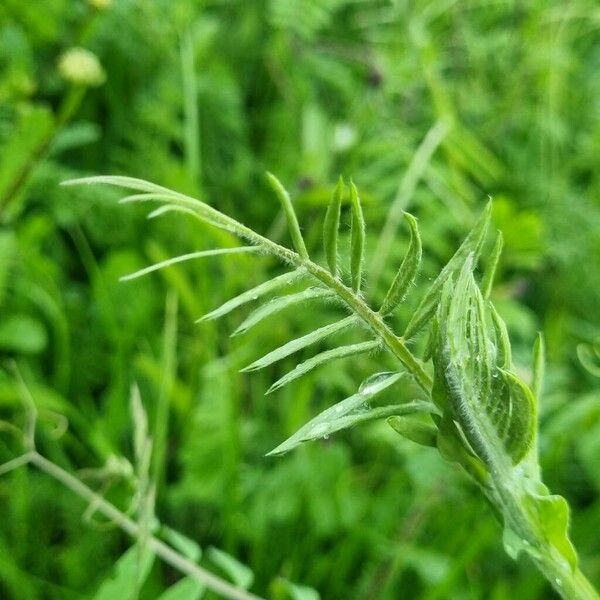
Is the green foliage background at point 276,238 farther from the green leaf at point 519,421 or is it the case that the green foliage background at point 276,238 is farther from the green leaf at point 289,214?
the green leaf at point 289,214

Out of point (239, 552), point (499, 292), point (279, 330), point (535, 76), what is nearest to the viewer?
point (239, 552)

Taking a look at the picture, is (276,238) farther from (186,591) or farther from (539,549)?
(539,549)

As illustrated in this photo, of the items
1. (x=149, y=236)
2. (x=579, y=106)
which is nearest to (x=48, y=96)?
(x=149, y=236)

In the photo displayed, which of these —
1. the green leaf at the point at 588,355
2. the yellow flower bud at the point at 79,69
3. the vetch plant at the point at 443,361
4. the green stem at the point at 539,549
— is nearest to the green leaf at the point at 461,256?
the vetch plant at the point at 443,361

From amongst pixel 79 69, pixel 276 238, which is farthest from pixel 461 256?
pixel 276 238

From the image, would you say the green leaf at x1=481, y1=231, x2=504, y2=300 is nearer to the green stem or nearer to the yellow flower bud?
the green stem

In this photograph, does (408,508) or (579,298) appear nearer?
(408,508)

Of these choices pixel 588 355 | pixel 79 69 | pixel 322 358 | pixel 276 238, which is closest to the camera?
pixel 322 358

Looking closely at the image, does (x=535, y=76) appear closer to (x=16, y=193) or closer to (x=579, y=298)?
(x=579, y=298)
